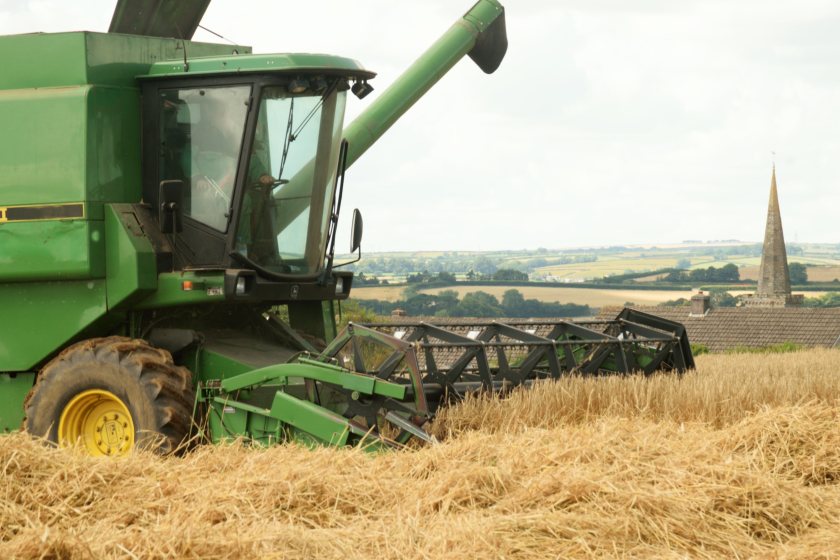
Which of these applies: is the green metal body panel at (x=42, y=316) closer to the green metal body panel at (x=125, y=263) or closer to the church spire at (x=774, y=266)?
the green metal body panel at (x=125, y=263)

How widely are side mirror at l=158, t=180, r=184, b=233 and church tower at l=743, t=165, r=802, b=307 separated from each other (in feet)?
232

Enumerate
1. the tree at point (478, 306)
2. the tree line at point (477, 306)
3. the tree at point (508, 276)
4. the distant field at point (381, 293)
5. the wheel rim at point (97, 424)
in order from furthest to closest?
the tree at point (508, 276) → the tree at point (478, 306) → the distant field at point (381, 293) → the tree line at point (477, 306) → the wheel rim at point (97, 424)

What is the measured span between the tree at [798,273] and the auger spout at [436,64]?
92680mm

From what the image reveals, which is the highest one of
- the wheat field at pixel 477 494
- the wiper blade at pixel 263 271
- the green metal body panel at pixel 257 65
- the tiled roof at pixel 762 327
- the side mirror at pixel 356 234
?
the green metal body panel at pixel 257 65

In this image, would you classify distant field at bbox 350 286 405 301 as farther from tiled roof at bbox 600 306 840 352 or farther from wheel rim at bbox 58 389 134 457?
wheel rim at bbox 58 389 134 457

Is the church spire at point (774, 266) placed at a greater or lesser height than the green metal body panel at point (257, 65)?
lesser

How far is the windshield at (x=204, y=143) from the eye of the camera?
7.64 meters

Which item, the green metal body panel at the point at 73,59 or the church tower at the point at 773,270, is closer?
the green metal body panel at the point at 73,59

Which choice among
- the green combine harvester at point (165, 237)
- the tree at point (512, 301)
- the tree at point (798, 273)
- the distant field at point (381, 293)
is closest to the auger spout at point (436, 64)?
the green combine harvester at point (165, 237)

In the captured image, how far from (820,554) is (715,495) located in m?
0.66

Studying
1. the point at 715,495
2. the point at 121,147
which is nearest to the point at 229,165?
the point at 121,147

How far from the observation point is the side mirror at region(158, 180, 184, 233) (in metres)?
7.35

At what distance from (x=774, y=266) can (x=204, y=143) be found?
3071 inches

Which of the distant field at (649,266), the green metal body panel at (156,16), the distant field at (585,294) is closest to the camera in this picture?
the green metal body panel at (156,16)
